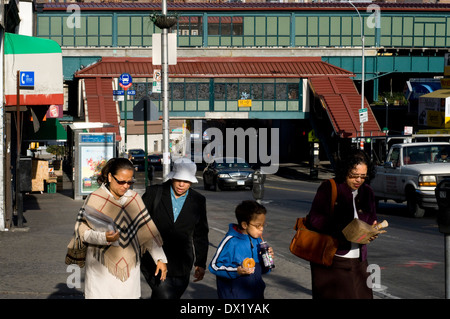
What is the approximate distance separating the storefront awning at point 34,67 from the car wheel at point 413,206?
9.28 metres

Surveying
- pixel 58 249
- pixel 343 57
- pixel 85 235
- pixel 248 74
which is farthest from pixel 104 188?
pixel 343 57

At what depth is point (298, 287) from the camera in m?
11.5

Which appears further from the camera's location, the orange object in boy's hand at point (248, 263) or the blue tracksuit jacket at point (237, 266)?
the blue tracksuit jacket at point (237, 266)

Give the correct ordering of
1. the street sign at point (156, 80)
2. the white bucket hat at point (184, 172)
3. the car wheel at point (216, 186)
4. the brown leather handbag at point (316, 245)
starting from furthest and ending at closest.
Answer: the car wheel at point (216, 186) < the street sign at point (156, 80) < the white bucket hat at point (184, 172) < the brown leather handbag at point (316, 245)

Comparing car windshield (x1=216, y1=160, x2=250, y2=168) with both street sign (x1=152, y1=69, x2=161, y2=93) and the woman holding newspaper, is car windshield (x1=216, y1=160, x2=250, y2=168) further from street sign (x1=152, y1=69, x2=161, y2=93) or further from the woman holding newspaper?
the woman holding newspaper

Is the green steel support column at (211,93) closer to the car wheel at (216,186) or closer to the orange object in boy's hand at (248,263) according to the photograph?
the car wheel at (216,186)

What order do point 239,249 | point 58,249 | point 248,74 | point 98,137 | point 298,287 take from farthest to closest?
point 248,74 < point 98,137 < point 58,249 < point 298,287 < point 239,249

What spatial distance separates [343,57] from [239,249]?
202 feet

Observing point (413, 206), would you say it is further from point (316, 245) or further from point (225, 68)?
point (225, 68)

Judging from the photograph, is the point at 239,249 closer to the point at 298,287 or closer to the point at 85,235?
the point at 85,235

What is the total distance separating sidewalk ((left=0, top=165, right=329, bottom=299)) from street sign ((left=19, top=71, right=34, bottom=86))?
3.37 meters

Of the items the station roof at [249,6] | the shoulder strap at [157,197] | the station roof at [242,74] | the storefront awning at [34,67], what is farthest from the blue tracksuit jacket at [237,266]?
the station roof at [249,6]

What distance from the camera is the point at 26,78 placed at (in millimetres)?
19656

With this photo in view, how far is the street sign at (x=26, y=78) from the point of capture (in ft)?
64.1
